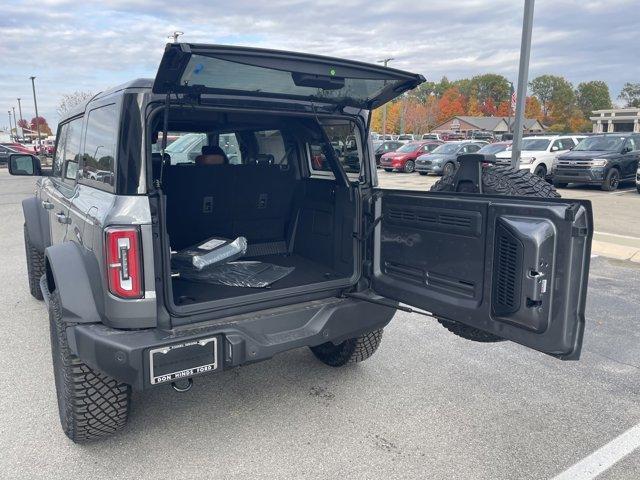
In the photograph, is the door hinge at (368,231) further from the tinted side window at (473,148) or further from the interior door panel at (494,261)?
the tinted side window at (473,148)

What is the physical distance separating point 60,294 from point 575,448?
9.42 ft

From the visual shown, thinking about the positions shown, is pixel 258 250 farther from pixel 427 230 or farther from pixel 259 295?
pixel 427 230

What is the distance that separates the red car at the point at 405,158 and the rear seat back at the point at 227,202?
20.1 metres

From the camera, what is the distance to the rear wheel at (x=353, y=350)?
3.69 metres

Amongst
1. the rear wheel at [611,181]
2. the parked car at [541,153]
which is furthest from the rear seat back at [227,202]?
the parked car at [541,153]

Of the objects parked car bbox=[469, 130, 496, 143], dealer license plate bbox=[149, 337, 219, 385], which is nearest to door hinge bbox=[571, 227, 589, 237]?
dealer license plate bbox=[149, 337, 219, 385]

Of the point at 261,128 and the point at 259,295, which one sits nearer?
the point at 259,295

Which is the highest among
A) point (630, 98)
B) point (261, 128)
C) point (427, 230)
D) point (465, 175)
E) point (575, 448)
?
point (630, 98)

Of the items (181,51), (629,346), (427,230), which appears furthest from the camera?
(629,346)

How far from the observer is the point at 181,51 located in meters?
2.19

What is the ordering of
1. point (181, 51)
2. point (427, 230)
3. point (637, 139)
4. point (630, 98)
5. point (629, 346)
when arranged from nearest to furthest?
point (181, 51), point (427, 230), point (629, 346), point (637, 139), point (630, 98)

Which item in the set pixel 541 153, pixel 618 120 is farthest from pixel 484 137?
pixel 541 153

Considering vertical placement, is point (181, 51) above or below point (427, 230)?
above

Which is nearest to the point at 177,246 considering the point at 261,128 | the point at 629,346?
the point at 261,128
